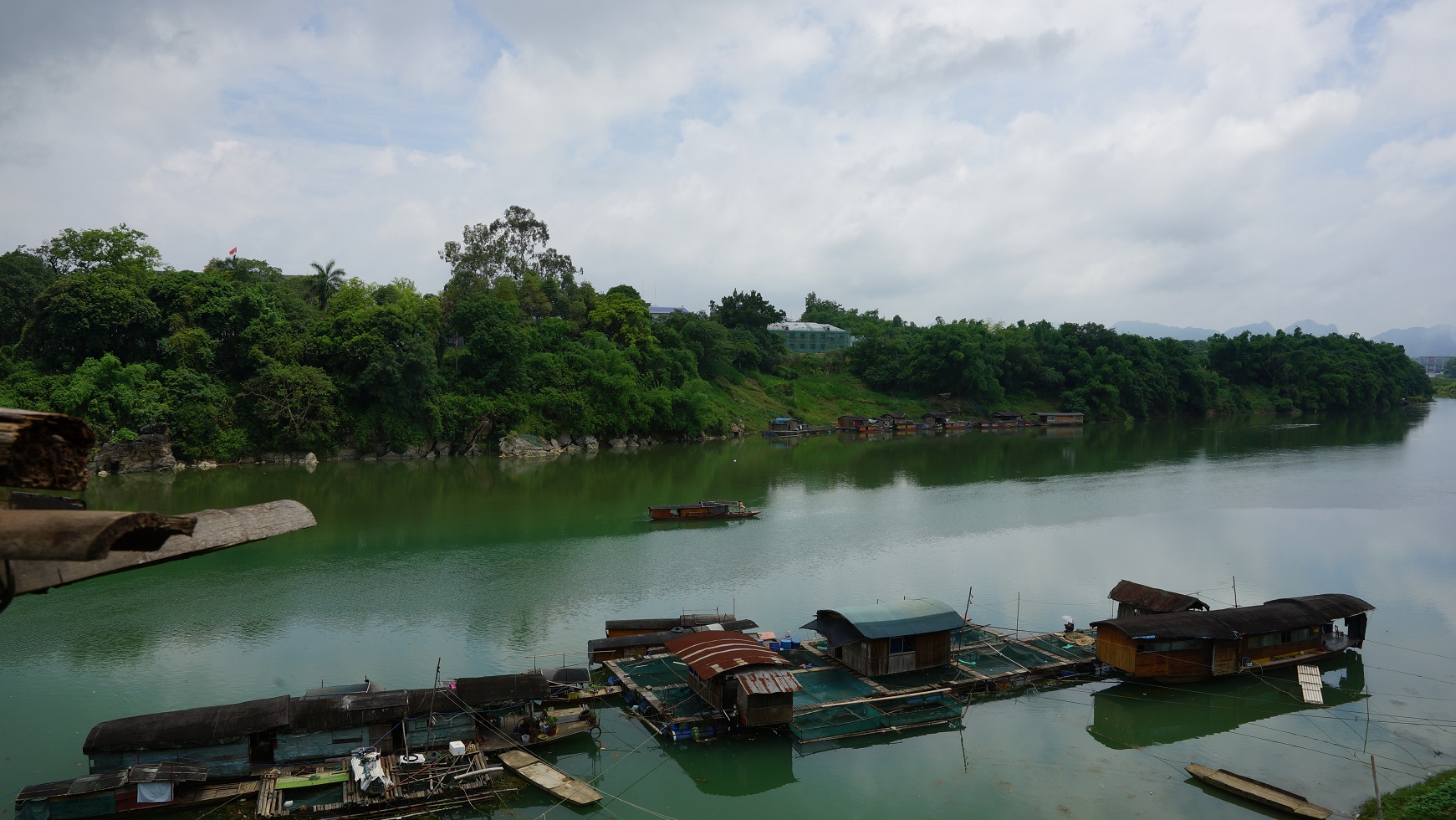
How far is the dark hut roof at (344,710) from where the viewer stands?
45.0 feet

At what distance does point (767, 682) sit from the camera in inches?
613

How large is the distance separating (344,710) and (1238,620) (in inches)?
730

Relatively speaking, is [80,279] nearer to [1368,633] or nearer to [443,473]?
[443,473]

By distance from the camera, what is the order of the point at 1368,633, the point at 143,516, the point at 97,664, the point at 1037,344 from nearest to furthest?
the point at 143,516, the point at 97,664, the point at 1368,633, the point at 1037,344

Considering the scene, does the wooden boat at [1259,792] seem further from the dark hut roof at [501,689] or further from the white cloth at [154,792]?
the white cloth at [154,792]

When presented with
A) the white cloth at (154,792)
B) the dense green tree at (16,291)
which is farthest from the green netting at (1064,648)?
the dense green tree at (16,291)

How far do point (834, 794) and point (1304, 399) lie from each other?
4146 inches

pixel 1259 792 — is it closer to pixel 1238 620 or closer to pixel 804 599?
pixel 1238 620

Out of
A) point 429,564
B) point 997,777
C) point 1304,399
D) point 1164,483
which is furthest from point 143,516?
point 1304,399

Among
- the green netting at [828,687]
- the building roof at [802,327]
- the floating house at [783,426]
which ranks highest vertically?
the building roof at [802,327]

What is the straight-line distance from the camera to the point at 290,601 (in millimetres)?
23094

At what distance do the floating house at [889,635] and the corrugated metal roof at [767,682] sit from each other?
2.53m

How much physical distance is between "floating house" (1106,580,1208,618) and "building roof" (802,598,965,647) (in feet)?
16.9

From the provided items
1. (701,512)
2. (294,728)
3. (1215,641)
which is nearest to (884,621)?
(1215,641)
